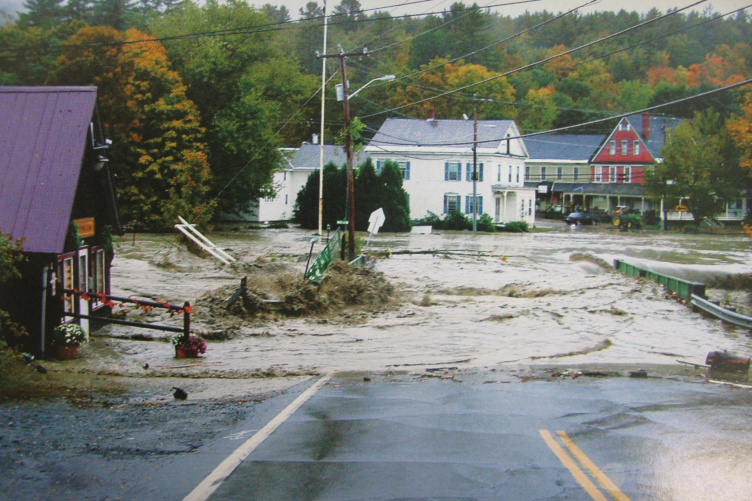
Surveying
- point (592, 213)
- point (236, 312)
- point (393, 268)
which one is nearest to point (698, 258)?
point (393, 268)

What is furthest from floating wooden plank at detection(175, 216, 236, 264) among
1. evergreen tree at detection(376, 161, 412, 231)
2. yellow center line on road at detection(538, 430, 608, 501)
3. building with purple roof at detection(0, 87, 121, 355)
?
yellow center line on road at detection(538, 430, 608, 501)

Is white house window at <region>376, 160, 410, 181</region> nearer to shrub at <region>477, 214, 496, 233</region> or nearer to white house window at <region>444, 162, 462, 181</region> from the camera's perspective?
white house window at <region>444, 162, 462, 181</region>

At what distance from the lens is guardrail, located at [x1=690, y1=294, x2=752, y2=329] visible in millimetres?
21755

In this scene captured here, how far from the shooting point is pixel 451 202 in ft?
234

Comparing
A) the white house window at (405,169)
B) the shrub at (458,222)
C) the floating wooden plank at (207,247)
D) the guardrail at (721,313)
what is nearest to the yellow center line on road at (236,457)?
the guardrail at (721,313)

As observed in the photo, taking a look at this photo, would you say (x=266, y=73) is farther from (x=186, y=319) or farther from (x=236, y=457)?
(x=236, y=457)

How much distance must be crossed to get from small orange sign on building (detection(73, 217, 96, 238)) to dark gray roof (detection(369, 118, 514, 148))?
2110 inches

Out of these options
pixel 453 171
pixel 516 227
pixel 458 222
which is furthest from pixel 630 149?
pixel 458 222

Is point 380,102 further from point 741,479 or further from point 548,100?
point 741,479

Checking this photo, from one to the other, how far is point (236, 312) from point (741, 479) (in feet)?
53.8

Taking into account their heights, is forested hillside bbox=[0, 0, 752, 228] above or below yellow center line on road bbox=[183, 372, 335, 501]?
above

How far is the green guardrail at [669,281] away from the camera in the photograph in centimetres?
2667

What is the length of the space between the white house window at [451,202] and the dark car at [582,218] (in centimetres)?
1695

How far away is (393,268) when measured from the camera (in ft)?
121
